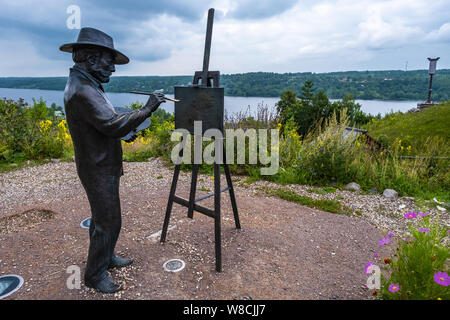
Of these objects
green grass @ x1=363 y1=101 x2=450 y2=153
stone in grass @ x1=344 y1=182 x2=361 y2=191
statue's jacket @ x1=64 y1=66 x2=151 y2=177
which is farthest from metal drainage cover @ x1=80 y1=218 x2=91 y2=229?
green grass @ x1=363 y1=101 x2=450 y2=153

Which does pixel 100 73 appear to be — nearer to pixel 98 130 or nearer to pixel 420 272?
pixel 98 130

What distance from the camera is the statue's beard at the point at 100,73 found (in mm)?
2414

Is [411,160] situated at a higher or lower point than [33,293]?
higher

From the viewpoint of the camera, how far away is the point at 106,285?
2.71 metres

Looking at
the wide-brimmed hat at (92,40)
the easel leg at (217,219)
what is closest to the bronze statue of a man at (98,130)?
the wide-brimmed hat at (92,40)

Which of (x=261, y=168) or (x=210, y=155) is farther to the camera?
(x=210, y=155)

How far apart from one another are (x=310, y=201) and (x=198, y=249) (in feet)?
8.57

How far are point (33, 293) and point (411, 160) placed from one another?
7468mm

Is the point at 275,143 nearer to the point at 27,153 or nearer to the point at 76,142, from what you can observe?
the point at 76,142

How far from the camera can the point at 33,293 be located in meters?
2.73

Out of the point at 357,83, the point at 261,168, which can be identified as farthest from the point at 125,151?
the point at 357,83

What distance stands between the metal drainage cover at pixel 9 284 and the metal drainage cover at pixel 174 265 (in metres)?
1.41

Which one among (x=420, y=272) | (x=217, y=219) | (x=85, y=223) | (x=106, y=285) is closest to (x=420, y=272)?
(x=420, y=272)

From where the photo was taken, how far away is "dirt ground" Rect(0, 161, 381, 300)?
2826 mm
